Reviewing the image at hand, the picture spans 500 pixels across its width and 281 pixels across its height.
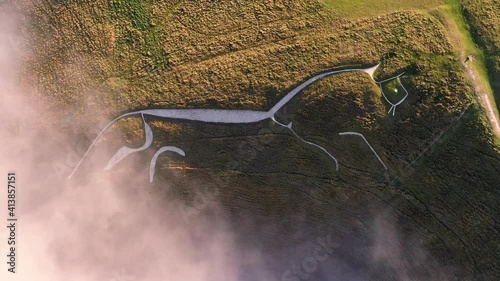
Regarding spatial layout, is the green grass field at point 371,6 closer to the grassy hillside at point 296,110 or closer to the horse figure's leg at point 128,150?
the grassy hillside at point 296,110

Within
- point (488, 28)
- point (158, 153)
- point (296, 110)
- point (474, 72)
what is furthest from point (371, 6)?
point (158, 153)

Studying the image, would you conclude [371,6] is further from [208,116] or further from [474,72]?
[208,116]

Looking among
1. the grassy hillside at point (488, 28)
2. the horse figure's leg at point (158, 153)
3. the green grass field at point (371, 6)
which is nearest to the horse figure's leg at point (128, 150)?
the horse figure's leg at point (158, 153)

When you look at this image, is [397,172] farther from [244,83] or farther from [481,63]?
[244,83]

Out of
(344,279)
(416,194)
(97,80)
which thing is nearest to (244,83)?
(97,80)

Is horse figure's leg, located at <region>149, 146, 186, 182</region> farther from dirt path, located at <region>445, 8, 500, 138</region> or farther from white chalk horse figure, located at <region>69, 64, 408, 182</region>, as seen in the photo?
dirt path, located at <region>445, 8, 500, 138</region>

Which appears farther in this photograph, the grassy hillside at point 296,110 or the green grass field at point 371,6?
the green grass field at point 371,6
